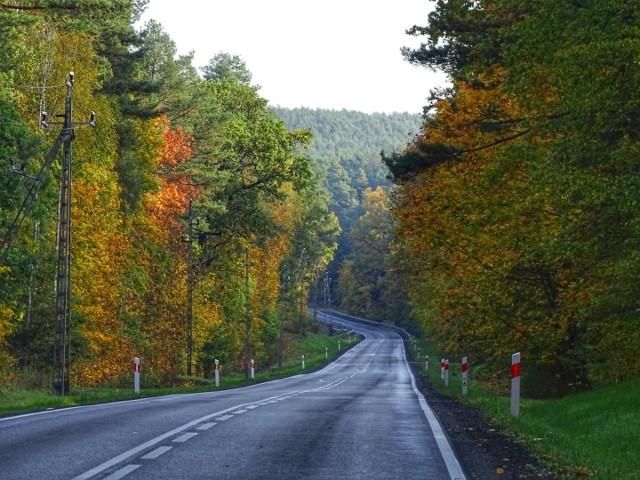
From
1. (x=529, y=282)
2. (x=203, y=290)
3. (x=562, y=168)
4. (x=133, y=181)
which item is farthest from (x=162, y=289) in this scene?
(x=562, y=168)

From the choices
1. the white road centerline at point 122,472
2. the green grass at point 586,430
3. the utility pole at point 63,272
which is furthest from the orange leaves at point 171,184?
the white road centerline at point 122,472

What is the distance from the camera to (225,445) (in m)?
10.7

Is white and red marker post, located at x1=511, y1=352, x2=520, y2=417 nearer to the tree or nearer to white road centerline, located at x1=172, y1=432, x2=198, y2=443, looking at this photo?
white road centerline, located at x1=172, y1=432, x2=198, y2=443

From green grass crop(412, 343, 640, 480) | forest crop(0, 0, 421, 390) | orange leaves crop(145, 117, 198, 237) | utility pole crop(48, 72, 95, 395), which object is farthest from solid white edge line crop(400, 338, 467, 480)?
orange leaves crop(145, 117, 198, 237)

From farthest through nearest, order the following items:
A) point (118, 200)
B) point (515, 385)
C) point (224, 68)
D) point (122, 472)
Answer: point (224, 68), point (118, 200), point (515, 385), point (122, 472)

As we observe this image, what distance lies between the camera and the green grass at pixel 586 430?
10203 millimetres

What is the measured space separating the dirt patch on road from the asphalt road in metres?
0.23

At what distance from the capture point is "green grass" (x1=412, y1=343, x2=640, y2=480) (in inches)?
402

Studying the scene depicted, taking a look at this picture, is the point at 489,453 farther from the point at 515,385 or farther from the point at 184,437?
the point at 515,385

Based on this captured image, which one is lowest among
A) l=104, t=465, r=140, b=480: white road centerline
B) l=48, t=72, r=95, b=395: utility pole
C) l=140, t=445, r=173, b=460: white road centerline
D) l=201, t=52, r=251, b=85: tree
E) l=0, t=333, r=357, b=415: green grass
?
l=0, t=333, r=357, b=415: green grass

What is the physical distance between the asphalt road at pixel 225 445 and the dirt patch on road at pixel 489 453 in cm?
23

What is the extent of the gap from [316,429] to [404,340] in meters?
112

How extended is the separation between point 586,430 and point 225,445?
6.66 metres

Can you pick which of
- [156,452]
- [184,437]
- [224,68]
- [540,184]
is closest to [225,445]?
[184,437]
